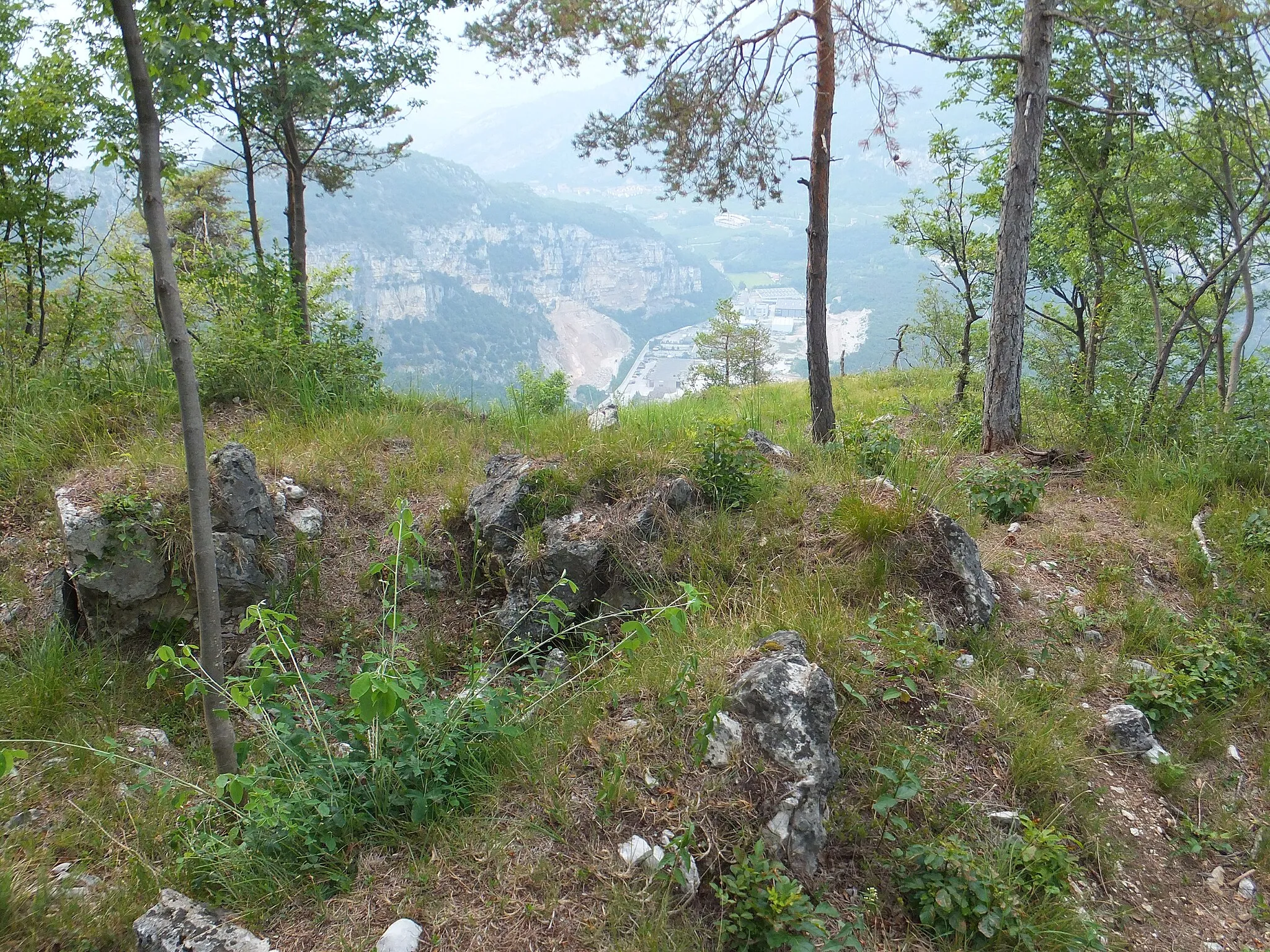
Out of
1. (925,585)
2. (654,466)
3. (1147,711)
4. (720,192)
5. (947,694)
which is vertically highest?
(720,192)

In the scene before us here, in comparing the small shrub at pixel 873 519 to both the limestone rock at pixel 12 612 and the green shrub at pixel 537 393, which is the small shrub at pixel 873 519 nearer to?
the green shrub at pixel 537 393

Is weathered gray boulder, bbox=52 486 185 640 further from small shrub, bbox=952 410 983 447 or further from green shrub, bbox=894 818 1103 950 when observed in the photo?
small shrub, bbox=952 410 983 447

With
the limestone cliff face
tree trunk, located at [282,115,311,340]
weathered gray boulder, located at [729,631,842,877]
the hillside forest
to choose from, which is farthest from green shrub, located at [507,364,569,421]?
the limestone cliff face

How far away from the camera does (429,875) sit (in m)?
2.43

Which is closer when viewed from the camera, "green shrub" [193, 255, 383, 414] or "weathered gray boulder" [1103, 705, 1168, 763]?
"weathered gray boulder" [1103, 705, 1168, 763]

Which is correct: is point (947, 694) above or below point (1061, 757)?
above

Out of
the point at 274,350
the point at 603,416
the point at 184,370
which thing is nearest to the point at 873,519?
the point at 603,416

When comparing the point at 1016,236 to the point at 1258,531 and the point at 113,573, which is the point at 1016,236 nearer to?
the point at 1258,531

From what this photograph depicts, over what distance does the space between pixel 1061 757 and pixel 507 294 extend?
5863 inches

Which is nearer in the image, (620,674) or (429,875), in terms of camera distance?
(429,875)

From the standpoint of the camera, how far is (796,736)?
2.86m

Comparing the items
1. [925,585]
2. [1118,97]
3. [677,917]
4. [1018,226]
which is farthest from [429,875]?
[1118,97]

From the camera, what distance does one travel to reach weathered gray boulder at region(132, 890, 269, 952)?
2.23m

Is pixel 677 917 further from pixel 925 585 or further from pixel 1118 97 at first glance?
pixel 1118 97
